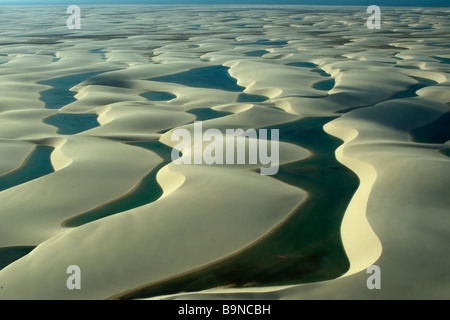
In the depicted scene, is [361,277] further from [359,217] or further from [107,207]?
[107,207]

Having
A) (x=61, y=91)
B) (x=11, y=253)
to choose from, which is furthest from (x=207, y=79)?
(x=11, y=253)

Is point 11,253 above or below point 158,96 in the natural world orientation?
below

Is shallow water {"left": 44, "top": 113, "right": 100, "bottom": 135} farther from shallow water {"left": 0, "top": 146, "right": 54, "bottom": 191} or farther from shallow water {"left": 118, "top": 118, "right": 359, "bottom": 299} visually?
shallow water {"left": 118, "top": 118, "right": 359, "bottom": 299}

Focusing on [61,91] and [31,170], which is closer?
[31,170]

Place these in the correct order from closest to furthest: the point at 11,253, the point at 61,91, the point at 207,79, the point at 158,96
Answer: the point at 11,253 < the point at 158,96 < the point at 61,91 < the point at 207,79

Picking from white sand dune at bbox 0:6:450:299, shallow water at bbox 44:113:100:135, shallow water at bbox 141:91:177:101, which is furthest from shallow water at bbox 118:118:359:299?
shallow water at bbox 141:91:177:101

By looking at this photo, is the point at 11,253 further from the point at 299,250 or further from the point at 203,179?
the point at 299,250

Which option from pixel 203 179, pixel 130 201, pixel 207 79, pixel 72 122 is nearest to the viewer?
pixel 130 201

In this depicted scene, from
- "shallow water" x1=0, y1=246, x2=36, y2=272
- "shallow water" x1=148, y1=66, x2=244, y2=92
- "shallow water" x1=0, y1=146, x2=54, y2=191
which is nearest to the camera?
"shallow water" x1=0, y1=246, x2=36, y2=272

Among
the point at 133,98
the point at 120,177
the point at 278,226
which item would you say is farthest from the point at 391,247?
the point at 133,98

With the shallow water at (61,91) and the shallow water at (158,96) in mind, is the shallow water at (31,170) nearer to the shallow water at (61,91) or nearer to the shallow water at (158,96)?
the shallow water at (61,91)
